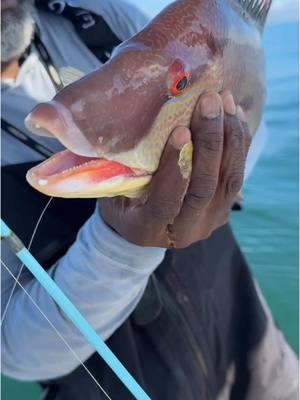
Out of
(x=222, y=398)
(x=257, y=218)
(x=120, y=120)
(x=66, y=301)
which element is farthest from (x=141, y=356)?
(x=257, y=218)

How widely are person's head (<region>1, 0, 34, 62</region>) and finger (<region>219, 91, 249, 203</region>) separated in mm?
511

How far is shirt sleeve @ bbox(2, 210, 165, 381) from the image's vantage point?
0.98 meters

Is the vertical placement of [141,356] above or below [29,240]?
below

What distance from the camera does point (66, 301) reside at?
80 centimetres

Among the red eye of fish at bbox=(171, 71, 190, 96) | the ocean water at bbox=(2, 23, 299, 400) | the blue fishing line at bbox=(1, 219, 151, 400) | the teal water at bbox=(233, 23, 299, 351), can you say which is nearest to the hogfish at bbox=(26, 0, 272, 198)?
the red eye of fish at bbox=(171, 71, 190, 96)

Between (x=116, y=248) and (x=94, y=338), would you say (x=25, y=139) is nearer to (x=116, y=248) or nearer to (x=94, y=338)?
(x=116, y=248)

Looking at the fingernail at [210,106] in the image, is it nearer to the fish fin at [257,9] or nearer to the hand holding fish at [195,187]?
Result: the hand holding fish at [195,187]

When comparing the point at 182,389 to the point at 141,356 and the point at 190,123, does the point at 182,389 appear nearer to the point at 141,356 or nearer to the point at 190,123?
the point at 141,356

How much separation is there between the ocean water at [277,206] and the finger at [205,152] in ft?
3.87

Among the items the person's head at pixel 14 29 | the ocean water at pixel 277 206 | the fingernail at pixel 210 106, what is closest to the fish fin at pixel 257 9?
the fingernail at pixel 210 106

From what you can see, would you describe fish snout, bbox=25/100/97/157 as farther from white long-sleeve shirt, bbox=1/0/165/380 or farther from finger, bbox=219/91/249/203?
white long-sleeve shirt, bbox=1/0/165/380

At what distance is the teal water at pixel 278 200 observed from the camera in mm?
2248

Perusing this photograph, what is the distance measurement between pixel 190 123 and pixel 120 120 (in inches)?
4.5

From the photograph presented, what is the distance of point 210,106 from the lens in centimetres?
72
